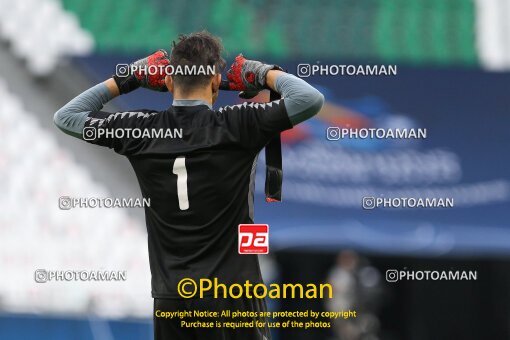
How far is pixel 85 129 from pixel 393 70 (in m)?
1.35

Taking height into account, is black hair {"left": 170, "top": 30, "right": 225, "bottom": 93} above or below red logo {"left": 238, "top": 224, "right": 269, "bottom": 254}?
above

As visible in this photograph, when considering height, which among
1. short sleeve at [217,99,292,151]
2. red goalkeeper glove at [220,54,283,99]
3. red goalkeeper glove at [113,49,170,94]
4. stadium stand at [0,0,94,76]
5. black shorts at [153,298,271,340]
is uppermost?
stadium stand at [0,0,94,76]

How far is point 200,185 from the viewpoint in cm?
121

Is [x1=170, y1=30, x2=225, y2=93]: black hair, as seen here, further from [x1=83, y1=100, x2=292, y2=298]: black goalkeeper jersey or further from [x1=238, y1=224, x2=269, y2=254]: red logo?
[x1=238, y1=224, x2=269, y2=254]: red logo

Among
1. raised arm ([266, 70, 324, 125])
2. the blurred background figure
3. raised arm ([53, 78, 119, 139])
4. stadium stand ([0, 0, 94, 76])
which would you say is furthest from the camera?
stadium stand ([0, 0, 94, 76])

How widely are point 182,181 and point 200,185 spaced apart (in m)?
0.03

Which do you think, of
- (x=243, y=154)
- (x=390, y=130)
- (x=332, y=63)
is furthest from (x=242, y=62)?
(x=390, y=130)

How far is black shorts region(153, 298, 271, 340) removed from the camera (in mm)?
1204

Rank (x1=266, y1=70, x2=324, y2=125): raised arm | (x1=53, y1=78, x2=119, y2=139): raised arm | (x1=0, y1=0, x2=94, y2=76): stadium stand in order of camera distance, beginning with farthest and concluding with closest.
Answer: (x1=0, y1=0, x2=94, y2=76): stadium stand, (x1=53, y1=78, x2=119, y2=139): raised arm, (x1=266, y1=70, x2=324, y2=125): raised arm

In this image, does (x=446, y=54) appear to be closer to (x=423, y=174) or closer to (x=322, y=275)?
(x=423, y=174)

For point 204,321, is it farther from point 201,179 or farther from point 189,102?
point 189,102

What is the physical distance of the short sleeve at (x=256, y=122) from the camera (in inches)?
46.4

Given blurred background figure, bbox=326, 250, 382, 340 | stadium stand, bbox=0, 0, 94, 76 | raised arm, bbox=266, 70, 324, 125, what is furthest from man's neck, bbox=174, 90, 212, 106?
stadium stand, bbox=0, 0, 94, 76

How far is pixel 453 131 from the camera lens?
243 cm
